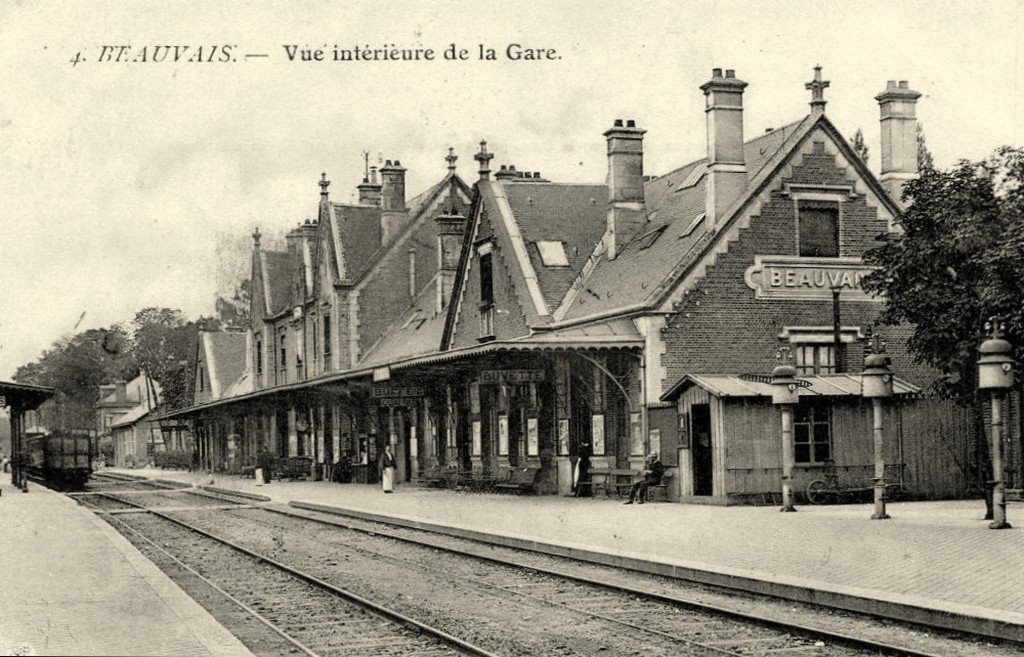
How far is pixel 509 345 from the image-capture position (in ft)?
74.2

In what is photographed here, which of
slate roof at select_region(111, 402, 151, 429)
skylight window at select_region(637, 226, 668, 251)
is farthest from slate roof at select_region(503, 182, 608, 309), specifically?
slate roof at select_region(111, 402, 151, 429)

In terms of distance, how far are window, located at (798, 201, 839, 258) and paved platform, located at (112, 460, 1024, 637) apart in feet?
18.6

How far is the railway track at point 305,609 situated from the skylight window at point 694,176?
13.7m

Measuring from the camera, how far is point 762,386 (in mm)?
21672

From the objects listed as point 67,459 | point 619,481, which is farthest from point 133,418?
point 619,481

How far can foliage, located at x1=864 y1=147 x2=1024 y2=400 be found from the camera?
16.0 m

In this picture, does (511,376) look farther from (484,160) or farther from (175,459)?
(175,459)

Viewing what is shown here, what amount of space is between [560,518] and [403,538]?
107 inches

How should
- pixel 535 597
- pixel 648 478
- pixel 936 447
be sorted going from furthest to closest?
pixel 648 478, pixel 936 447, pixel 535 597

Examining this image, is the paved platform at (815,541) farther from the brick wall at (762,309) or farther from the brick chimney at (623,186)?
the brick chimney at (623,186)

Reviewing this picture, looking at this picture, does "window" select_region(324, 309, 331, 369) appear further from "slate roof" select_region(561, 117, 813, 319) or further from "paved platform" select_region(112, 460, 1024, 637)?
"paved platform" select_region(112, 460, 1024, 637)

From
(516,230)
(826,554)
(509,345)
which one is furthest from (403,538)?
(516,230)

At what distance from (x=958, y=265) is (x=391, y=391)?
1704 cm

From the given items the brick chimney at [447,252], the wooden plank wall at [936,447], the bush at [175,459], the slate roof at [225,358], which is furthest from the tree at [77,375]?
the wooden plank wall at [936,447]
